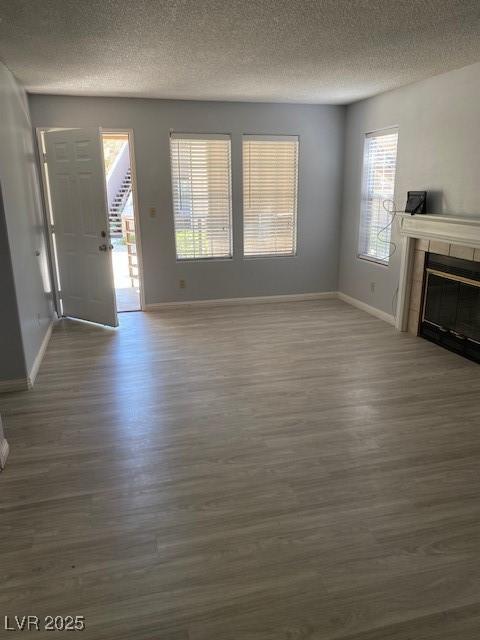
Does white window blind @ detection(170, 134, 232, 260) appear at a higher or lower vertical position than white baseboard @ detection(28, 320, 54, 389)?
higher

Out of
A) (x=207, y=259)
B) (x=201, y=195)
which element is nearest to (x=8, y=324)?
(x=207, y=259)

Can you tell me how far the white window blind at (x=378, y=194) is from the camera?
17.2 feet

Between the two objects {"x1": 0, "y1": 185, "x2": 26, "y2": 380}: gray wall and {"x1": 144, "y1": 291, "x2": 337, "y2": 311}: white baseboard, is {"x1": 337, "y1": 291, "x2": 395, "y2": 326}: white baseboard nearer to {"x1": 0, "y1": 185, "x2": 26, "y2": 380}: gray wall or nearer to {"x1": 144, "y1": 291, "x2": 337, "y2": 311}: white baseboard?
{"x1": 144, "y1": 291, "x2": 337, "y2": 311}: white baseboard

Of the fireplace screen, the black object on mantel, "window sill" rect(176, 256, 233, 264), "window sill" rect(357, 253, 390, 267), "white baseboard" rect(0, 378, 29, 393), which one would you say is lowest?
"white baseboard" rect(0, 378, 29, 393)

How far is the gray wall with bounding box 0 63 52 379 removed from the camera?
141 inches

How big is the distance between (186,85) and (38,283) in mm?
2519

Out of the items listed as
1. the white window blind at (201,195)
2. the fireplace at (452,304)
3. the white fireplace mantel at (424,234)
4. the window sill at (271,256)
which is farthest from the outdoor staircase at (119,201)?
the fireplace at (452,304)

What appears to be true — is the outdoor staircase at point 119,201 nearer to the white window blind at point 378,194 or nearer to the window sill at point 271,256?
the window sill at point 271,256

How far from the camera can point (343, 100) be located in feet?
18.4

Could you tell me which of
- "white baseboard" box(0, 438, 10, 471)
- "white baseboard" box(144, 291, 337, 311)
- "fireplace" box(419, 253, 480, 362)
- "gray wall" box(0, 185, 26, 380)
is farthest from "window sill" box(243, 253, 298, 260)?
"white baseboard" box(0, 438, 10, 471)

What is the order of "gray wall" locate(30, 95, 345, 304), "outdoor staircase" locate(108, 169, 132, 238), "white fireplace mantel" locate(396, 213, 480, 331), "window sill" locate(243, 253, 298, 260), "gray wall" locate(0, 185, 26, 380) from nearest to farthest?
"gray wall" locate(0, 185, 26, 380)
"white fireplace mantel" locate(396, 213, 480, 331)
"gray wall" locate(30, 95, 345, 304)
"window sill" locate(243, 253, 298, 260)
"outdoor staircase" locate(108, 169, 132, 238)

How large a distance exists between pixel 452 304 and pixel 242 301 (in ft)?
9.17

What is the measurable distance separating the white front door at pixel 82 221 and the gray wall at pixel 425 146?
125 inches

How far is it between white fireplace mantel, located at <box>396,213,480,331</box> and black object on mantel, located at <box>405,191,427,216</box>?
7 cm
